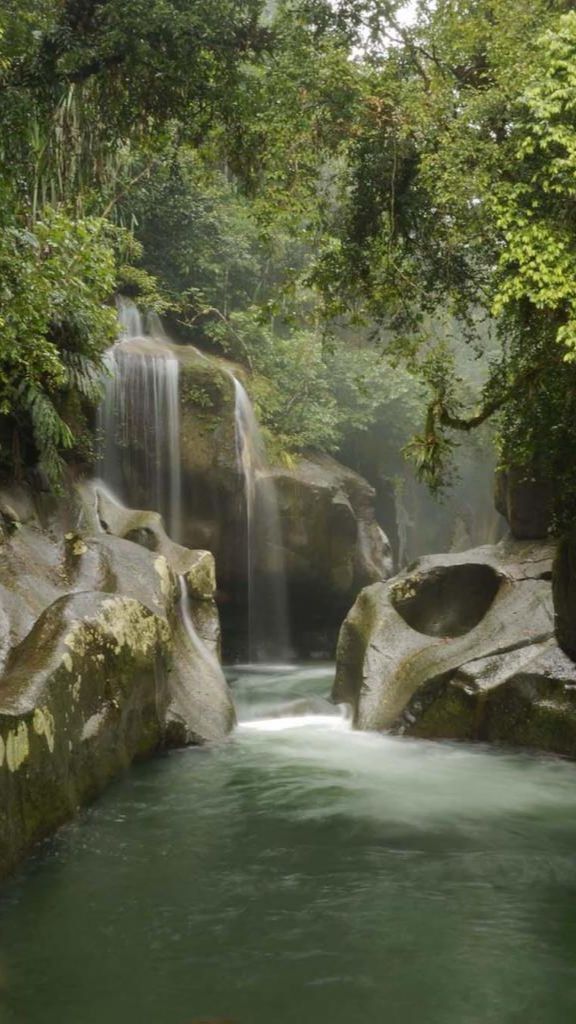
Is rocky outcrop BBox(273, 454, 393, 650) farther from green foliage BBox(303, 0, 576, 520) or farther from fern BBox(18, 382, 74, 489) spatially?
fern BBox(18, 382, 74, 489)

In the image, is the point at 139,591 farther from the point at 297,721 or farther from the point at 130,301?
the point at 130,301

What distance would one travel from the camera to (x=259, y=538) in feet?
61.4

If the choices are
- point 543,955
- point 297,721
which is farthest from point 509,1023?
point 297,721

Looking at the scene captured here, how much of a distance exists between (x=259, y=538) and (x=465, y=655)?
8.86 metres

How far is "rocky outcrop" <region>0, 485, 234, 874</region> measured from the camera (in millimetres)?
6059

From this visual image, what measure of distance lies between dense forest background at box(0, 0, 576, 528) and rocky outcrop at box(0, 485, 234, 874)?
5.20 ft

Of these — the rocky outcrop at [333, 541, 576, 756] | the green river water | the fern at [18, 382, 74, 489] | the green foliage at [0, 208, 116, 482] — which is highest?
the green foliage at [0, 208, 116, 482]

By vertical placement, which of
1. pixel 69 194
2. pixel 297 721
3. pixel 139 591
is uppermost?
pixel 69 194

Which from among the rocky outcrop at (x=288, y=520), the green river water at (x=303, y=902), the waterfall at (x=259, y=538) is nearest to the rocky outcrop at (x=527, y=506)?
the green river water at (x=303, y=902)

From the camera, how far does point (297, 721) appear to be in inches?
481

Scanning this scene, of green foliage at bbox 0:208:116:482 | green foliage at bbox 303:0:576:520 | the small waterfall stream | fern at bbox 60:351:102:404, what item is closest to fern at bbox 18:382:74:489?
green foliage at bbox 0:208:116:482

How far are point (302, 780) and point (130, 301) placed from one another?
13.7 m

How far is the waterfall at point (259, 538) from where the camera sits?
60.7 feet

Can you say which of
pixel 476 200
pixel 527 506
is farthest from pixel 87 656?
pixel 527 506
